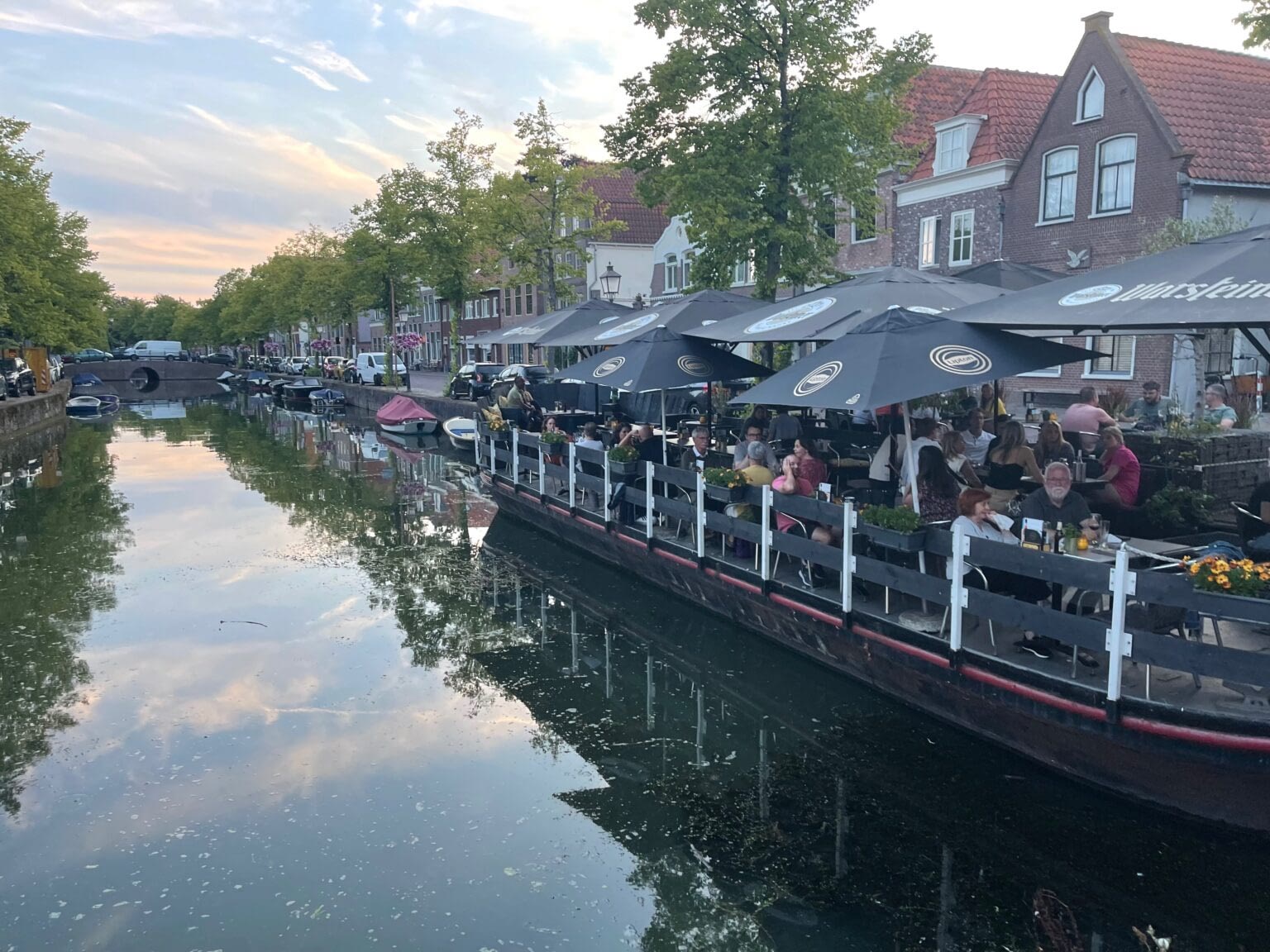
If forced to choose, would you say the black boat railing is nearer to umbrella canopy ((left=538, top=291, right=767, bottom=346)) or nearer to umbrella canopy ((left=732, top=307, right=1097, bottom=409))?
umbrella canopy ((left=732, top=307, right=1097, bottom=409))

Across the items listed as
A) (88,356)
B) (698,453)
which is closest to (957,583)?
(698,453)

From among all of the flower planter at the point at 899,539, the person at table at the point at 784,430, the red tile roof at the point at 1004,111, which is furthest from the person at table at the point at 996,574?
the red tile roof at the point at 1004,111

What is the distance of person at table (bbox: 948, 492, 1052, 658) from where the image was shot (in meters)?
7.07

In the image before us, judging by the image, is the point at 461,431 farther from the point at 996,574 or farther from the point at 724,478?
the point at 996,574

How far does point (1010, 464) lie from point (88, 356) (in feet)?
315

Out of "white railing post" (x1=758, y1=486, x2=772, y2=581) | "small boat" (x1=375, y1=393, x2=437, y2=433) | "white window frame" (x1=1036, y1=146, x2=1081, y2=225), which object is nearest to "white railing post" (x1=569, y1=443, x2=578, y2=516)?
"white railing post" (x1=758, y1=486, x2=772, y2=581)

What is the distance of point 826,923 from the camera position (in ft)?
17.8

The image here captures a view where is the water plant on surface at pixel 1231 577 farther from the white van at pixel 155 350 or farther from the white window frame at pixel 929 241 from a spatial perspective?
the white van at pixel 155 350

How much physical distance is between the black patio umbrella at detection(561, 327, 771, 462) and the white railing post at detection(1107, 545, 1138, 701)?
21.9 ft

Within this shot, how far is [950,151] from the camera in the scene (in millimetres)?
27781

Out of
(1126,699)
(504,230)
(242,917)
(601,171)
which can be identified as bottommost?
(242,917)

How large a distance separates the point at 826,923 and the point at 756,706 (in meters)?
3.23

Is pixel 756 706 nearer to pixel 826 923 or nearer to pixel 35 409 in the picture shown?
pixel 826 923

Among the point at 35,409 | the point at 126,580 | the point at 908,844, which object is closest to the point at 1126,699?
the point at 908,844
